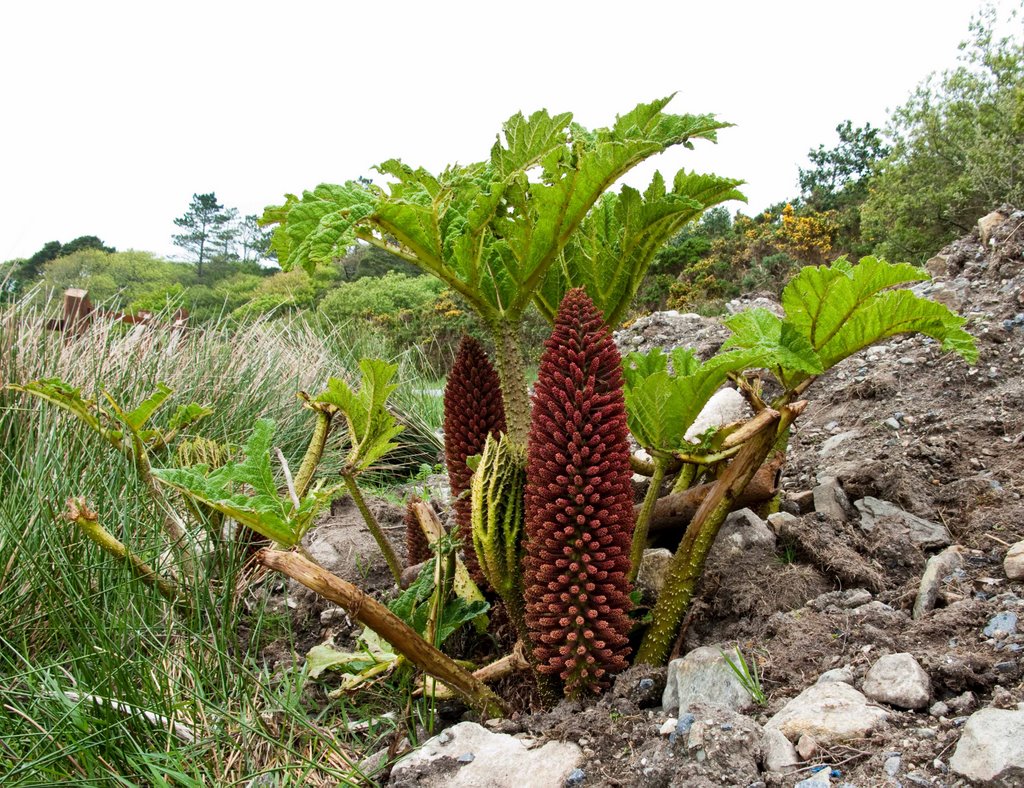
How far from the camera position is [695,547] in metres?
2.06

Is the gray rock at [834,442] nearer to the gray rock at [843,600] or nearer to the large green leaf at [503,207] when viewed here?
the gray rock at [843,600]

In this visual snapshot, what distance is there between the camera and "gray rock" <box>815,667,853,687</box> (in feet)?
5.83

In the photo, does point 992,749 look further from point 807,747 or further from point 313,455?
point 313,455

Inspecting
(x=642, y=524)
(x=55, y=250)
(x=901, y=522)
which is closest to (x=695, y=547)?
(x=642, y=524)

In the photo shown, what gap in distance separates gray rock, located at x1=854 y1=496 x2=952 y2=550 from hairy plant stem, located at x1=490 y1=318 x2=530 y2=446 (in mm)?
1255

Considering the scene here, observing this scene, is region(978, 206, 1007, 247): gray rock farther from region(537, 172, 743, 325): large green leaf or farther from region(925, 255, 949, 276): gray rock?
region(537, 172, 743, 325): large green leaf

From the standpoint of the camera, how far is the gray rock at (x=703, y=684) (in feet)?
5.97

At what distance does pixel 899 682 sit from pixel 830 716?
184mm

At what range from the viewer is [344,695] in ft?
7.11

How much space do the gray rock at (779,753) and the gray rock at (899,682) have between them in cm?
25

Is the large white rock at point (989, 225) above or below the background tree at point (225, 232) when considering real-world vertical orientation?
below

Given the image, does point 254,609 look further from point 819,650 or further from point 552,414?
point 819,650

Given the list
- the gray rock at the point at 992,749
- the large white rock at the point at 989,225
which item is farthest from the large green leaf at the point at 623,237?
the large white rock at the point at 989,225

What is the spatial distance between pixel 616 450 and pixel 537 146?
2.85ft
